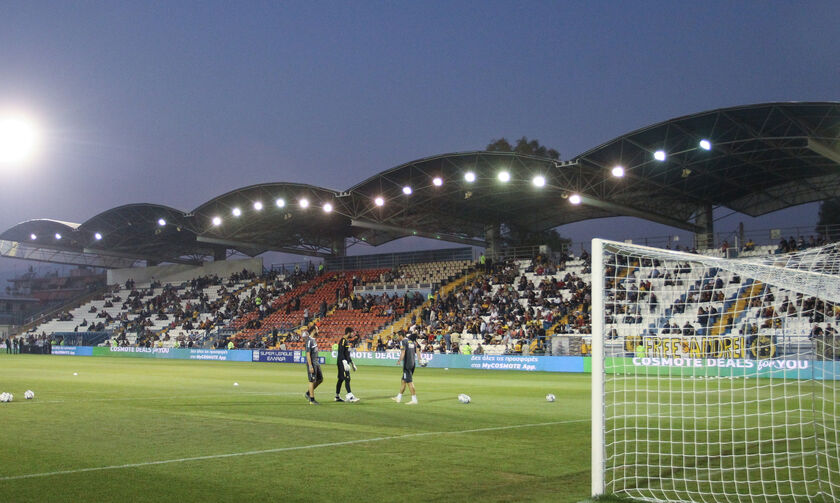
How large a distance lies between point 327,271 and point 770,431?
5164cm

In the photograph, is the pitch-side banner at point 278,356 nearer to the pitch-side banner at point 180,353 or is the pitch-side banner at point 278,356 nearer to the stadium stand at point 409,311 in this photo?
the pitch-side banner at point 180,353

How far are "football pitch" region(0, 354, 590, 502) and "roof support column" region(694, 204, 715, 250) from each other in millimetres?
27520

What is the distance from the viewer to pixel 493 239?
5266cm

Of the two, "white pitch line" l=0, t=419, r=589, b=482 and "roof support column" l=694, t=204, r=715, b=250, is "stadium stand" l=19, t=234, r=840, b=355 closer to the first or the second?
"roof support column" l=694, t=204, r=715, b=250

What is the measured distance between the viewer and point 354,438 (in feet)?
37.6

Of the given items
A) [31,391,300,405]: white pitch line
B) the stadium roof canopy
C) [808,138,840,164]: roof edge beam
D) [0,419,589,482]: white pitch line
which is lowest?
[31,391,300,405]: white pitch line

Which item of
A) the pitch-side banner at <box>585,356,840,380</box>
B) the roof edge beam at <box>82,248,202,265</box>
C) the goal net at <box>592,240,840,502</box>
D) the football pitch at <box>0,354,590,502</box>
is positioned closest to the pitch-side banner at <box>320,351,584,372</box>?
the pitch-side banner at <box>585,356,840,380</box>

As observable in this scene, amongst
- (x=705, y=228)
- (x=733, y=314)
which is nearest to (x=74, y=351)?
(x=705, y=228)

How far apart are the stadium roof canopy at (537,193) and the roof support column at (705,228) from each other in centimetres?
Answer: 13

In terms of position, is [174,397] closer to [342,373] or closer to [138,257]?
[342,373]

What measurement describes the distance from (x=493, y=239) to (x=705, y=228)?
14879mm

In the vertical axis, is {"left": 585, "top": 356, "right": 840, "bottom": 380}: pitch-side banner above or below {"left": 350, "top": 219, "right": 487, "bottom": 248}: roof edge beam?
below

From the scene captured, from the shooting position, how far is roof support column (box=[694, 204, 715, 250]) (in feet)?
141

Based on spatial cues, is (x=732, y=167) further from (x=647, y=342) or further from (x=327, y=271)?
(x=327, y=271)
